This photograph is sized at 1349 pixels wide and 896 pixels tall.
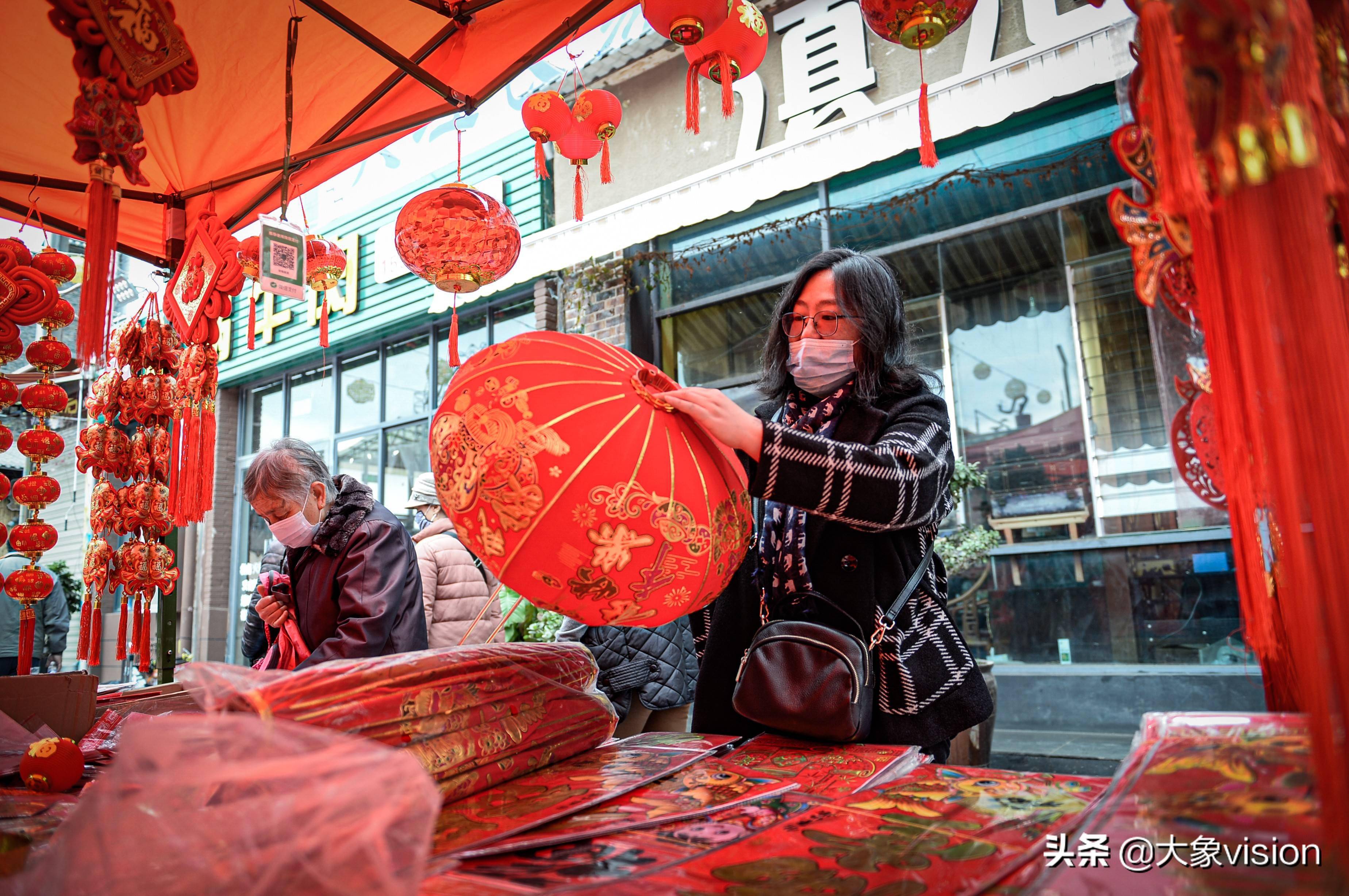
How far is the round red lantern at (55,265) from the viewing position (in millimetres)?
2777

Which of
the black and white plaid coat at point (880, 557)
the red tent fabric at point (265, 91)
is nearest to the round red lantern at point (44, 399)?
the red tent fabric at point (265, 91)

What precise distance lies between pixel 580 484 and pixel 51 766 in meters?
1.32

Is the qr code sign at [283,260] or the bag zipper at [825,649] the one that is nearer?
the bag zipper at [825,649]

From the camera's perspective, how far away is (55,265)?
280 cm

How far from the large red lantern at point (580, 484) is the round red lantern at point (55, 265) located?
7.47 ft

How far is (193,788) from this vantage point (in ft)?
2.55

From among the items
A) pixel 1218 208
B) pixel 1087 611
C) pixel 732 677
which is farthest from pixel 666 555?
pixel 1087 611

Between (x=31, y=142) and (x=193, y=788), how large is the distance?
107 inches

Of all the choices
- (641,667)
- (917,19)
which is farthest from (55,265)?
(917,19)

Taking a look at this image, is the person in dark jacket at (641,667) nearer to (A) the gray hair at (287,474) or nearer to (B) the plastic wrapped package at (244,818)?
(A) the gray hair at (287,474)

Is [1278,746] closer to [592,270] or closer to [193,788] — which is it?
[193,788]

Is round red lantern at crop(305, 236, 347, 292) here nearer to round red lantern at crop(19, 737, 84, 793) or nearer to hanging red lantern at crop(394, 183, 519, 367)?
hanging red lantern at crop(394, 183, 519, 367)

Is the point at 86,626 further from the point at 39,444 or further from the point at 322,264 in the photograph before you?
the point at 322,264

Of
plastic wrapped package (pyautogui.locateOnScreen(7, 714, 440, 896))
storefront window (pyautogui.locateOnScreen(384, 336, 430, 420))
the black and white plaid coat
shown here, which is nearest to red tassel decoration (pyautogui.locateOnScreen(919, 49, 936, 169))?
the black and white plaid coat
